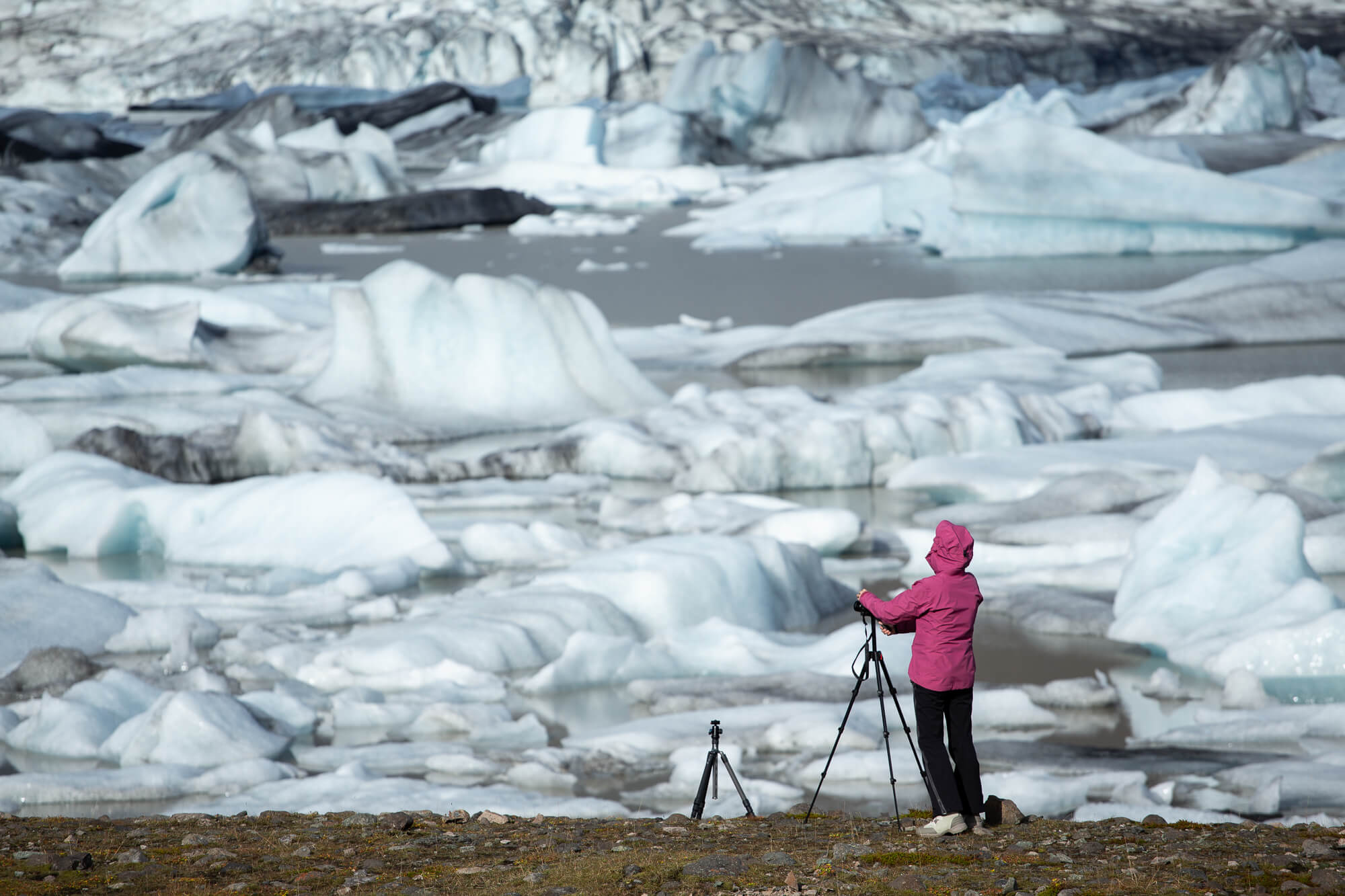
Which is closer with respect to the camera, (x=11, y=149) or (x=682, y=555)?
(x=682, y=555)

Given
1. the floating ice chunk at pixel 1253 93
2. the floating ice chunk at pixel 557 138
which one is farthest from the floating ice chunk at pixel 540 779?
the floating ice chunk at pixel 557 138

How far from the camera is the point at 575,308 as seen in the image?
10922mm

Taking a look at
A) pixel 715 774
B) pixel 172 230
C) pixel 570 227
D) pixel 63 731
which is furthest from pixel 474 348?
pixel 570 227

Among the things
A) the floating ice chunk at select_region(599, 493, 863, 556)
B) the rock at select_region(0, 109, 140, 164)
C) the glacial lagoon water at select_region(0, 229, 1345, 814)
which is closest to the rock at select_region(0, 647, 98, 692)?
the glacial lagoon water at select_region(0, 229, 1345, 814)

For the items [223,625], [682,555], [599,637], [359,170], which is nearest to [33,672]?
[223,625]

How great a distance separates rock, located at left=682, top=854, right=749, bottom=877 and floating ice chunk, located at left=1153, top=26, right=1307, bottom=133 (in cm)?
2695

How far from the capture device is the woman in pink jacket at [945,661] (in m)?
3.36

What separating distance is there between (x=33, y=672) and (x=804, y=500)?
4.67 m

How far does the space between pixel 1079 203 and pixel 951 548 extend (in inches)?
645

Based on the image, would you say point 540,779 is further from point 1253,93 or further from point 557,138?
point 557,138

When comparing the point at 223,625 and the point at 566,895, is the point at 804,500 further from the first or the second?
the point at 566,895

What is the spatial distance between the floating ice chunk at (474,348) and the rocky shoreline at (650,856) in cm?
716

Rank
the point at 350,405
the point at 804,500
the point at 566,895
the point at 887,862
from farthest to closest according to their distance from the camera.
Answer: the point at 350,405 → the point at 804,500 → the point at 887,862 → the point at 566,895

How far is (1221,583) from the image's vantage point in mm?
6086
